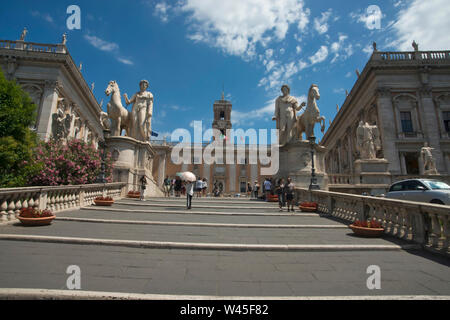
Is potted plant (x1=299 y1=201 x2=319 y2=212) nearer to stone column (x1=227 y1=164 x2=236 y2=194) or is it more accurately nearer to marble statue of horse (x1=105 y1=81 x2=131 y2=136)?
marble statue of horse (x1=105 y1=81 x2=131 y2=136)

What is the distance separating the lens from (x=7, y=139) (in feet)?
38.9

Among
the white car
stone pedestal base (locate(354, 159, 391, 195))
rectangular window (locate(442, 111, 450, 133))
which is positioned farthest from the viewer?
rectangular window (locate(442, 111, 450, 133))

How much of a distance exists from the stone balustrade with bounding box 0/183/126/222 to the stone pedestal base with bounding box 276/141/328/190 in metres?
10.1

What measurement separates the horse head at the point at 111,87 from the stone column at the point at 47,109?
46.5 ft

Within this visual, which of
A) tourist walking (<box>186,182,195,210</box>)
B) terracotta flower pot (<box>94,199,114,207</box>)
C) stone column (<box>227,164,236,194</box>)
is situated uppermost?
stone column (<box>227,164,236,194</box>)

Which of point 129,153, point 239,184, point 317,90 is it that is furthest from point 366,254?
point 239,184

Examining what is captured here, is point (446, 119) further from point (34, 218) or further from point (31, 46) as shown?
point (31, 46)

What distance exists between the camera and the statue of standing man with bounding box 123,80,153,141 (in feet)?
46.0

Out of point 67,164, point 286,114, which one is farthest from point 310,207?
point 67,164

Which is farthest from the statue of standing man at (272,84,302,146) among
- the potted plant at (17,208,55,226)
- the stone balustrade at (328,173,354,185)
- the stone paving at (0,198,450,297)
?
the potted plant at (17,208,55,226)

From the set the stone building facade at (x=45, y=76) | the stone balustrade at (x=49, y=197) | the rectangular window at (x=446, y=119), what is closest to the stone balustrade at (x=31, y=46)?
the stone building facade at (x=45, y=76)

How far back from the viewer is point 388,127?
22.9 meters

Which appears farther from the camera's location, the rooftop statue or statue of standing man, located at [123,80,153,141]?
the rooftop statue

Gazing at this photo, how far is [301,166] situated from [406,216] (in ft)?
25.8
